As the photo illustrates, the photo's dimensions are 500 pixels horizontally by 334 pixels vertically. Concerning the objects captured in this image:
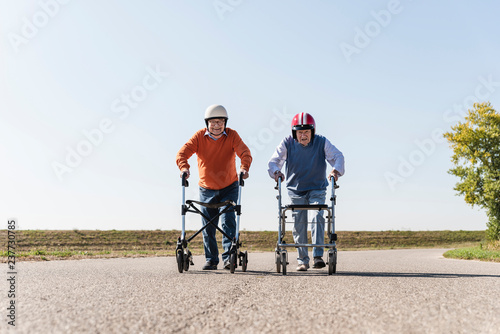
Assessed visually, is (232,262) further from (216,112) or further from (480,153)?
(480,153)

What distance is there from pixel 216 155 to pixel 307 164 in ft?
4.33

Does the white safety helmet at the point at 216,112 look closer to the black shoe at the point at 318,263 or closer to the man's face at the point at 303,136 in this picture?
the man's face at the point at 303,136

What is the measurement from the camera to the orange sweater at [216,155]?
6.95 m

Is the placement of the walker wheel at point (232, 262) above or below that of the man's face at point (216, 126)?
below

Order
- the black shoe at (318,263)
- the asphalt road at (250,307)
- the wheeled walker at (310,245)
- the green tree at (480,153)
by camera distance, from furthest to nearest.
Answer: the green tree at (480,153) → the black shoe at (318,263) → the wheeled walker at (310,245) → the asphalt road at (250,307)

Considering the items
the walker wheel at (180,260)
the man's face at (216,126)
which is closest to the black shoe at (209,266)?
the walker wheel at (180,260)

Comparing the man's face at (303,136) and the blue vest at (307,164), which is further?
the blue vest at (307,164)

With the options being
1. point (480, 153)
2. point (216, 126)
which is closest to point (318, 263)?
point (216, 126)

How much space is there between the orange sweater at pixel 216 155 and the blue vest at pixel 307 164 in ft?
2.34

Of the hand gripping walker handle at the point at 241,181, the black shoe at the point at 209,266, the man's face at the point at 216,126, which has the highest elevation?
the man's face at the point at 216,126

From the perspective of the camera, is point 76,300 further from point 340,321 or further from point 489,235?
point 489,235

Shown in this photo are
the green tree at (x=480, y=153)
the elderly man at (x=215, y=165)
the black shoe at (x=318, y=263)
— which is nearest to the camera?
the black shoe at (x=318, y=263)

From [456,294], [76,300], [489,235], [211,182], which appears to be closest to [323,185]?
[211,182]

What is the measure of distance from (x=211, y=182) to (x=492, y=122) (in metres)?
26.0
